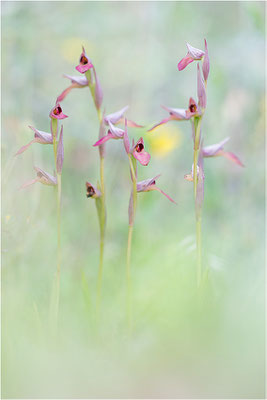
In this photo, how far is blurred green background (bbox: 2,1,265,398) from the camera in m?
0.54

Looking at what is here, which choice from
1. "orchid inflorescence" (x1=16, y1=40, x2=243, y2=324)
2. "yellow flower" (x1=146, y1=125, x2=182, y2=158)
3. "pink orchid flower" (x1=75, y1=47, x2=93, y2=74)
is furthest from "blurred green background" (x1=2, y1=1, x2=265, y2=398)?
"pink orchid flower" (x1=75, y1=47, x2=93, y2=74)

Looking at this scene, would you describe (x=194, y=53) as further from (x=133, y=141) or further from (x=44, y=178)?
(x=44, y=178)

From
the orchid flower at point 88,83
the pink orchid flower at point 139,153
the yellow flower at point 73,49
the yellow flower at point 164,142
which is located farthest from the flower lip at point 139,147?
the yellow flower at point 73,49

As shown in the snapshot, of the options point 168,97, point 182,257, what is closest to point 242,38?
point 168,97

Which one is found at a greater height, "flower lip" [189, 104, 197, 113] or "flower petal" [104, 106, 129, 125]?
"flower lip" [189, 104, 197, 113]

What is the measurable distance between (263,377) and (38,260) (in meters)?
0.80

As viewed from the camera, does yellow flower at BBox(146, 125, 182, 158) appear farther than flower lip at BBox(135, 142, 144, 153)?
Yes

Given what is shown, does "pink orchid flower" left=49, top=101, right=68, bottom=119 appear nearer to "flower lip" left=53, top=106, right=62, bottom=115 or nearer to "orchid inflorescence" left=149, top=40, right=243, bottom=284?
"flower lip" left=53, top=106, right=62, bottom=115

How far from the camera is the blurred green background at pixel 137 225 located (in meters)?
0.54

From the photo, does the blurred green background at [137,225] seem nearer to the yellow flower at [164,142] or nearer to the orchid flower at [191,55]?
the yellow flower at [164,142]

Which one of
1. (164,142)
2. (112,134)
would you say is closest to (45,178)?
(112,134)

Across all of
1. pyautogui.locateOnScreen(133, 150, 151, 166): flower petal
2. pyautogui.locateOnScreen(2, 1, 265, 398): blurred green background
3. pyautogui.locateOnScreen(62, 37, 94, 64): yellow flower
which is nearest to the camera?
pyautogui.locateOnScreen(2, 1, 265, 398): blurred green background

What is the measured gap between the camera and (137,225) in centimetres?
147

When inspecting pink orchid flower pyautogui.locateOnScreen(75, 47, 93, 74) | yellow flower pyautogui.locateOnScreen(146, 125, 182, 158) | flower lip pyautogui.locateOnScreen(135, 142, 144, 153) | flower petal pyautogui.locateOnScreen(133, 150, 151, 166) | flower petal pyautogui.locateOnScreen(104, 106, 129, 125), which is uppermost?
pink orchid flower pyautogui.locateOnScreen(75, 47, 93, 74)
